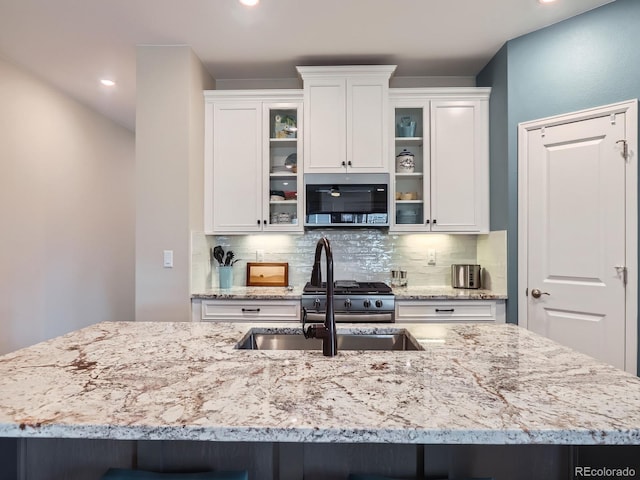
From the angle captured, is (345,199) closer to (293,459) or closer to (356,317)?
(356,317)

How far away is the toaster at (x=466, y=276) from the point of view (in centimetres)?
310

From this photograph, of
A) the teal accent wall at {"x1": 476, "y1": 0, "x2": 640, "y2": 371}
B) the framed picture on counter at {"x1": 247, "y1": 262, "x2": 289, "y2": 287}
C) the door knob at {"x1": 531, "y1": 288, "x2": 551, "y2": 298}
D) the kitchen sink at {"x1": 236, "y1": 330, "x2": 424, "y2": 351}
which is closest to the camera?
the kitchen sink at {"x1": 236, "y1": 330, "x2": 424, "y2": 351}

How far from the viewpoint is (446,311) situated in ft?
9.20

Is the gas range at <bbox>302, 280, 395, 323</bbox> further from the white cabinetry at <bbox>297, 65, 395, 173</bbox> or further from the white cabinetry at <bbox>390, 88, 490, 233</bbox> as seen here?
the white cabinetry at <bbox>297, 65, 395, 173</bbox>

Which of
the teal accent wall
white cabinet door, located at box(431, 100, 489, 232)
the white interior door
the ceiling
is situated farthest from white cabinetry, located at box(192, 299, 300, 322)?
the ceiling

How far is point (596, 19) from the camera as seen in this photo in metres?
2.37

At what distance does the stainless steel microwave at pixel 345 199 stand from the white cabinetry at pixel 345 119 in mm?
77

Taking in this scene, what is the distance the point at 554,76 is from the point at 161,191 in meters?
2.99

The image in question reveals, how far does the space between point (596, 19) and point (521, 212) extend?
132cm

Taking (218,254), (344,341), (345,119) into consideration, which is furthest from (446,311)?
(218,254)

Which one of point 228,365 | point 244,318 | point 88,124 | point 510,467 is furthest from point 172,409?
point 88,124

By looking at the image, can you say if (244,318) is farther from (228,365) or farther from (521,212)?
(521,212)

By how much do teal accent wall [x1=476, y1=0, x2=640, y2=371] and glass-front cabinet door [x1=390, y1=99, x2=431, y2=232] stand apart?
543 mm

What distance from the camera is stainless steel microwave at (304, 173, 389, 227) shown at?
303 centimetres
